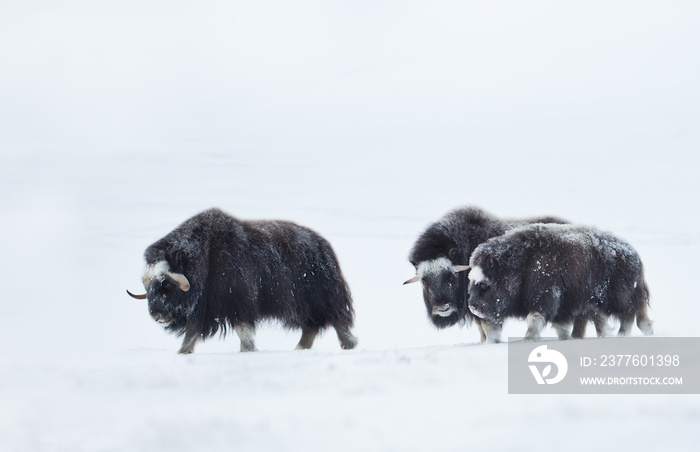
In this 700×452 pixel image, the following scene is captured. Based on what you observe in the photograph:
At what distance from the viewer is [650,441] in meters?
3.11

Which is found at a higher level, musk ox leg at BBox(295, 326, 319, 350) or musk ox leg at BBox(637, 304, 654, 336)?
musk ox leg at BBox(637, 304, 654, 336)

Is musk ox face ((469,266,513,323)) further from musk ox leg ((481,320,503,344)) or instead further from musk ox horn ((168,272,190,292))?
musk ox horn ((168,272,190,292))

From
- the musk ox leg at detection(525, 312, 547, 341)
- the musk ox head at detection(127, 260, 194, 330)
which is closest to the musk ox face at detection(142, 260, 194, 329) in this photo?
the musk ox head at detection(127, 260, 194, 330)

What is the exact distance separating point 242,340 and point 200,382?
154cm

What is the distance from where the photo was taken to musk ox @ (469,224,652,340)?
498cm

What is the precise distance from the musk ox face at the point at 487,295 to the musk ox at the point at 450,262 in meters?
0.25

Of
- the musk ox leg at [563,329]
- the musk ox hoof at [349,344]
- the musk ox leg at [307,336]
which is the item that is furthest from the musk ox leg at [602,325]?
the musk ox leg at [307,336]

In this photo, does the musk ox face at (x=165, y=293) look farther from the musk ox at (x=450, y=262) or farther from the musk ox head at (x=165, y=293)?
the musk ox at (x=450, y=262)

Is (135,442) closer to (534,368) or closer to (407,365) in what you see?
(407,365)

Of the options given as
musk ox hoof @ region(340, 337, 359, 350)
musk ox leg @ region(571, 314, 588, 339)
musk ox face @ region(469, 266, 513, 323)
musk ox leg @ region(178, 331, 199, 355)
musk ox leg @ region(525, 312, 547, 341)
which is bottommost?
musk ox hoof @ region(340, 337, 359, 350)

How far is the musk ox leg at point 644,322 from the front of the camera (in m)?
5.43

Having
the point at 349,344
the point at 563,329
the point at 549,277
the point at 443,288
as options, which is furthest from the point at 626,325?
the point at 349,344

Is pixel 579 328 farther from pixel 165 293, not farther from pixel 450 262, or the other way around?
pixel 165 293

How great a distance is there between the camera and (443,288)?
5504 millimetres
